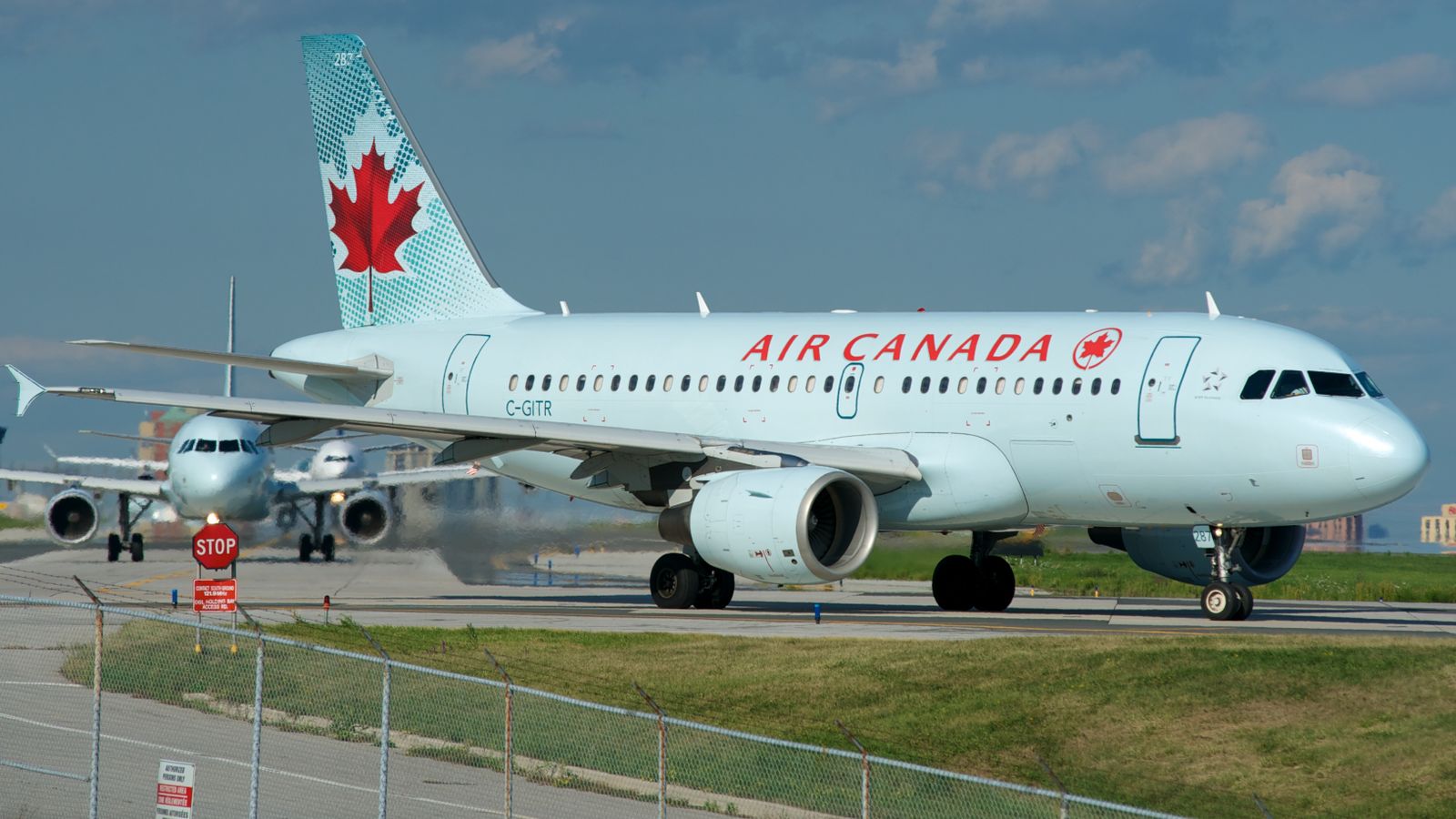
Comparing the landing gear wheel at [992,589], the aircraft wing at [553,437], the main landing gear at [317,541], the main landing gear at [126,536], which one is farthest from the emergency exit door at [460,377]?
the main landing gear at [126,536]

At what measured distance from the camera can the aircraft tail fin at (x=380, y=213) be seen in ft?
107

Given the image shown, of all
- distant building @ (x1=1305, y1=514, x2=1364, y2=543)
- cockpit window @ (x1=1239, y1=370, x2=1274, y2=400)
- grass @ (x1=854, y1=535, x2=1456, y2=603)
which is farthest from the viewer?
distant building @ (x1=1305, y1=514, x2=1364, y2=543)

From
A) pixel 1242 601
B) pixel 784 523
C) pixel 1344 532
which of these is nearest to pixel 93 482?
pixel 784 523

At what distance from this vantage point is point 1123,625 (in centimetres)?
2347

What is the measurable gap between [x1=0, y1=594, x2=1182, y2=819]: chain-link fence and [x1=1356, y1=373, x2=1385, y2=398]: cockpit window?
9.62 metres

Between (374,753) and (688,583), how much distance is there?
437 inches

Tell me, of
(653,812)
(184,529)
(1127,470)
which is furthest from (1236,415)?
(184,529)

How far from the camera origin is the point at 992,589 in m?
27.7

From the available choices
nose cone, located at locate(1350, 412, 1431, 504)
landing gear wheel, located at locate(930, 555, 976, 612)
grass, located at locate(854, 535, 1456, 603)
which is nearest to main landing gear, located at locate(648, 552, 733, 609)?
landing gear wheel, located at locate(930, 555, 976, 612)

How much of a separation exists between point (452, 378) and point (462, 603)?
3976 mm

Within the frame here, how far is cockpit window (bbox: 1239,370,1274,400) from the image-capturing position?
2297 cm

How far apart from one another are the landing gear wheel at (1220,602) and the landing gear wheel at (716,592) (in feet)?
22.1

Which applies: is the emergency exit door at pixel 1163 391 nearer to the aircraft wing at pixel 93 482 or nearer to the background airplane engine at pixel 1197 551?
the background airplane engine at pixel 1197 551

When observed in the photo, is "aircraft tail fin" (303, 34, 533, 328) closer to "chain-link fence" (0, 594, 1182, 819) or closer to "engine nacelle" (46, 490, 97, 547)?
"chain-link fence" (0, 594, 1182, 819)
